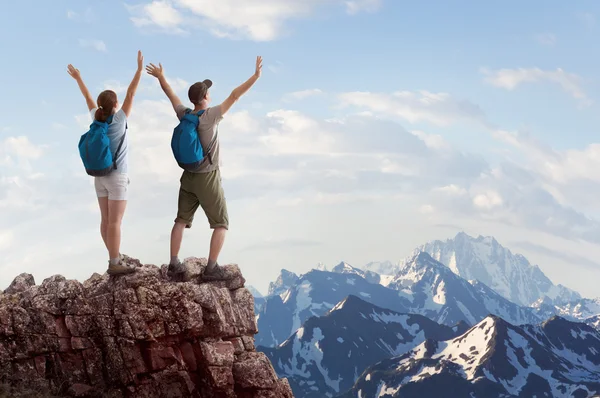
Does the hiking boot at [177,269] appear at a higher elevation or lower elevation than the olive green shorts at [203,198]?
lower

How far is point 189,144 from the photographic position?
55.9 feet

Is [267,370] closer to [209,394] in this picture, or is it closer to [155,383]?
[209,394]

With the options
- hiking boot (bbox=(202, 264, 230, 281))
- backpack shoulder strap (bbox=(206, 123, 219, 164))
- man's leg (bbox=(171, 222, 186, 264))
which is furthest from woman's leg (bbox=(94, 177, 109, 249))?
hiking boot (bbox=(202, 264, 230, 281))

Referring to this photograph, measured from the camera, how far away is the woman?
54.9ft

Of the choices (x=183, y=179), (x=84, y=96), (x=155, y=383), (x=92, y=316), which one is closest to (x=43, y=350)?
(x=92, y=316)

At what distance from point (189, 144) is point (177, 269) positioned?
3716 mm

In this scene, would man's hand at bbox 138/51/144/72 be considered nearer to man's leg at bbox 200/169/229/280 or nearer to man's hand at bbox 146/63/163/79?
man's hand at bbox 146/63/163/79

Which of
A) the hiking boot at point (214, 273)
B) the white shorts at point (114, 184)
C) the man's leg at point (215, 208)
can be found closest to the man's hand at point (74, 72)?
the white shorts at point (114, 184)

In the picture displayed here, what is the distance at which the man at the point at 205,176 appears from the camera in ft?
56.3

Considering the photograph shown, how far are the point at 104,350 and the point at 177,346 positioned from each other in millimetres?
1745

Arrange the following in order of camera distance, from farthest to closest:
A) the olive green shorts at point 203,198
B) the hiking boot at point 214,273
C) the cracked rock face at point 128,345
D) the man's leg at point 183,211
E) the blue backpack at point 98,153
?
the hiking boot at point 214,273 < the man's leg at point 183,211 < the olive green shorts at point 203,198 < the cracked rock face at point 128,345 < the blue backpack at point 98,153

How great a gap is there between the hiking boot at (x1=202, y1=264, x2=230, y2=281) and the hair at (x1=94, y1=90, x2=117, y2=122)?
16.1ft

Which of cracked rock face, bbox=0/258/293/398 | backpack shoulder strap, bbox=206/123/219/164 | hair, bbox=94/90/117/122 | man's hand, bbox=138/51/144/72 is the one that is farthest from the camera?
man's hand, bbox=138/51/144/72

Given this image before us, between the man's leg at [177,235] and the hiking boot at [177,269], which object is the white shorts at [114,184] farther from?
the hiking boot at [177,269]
